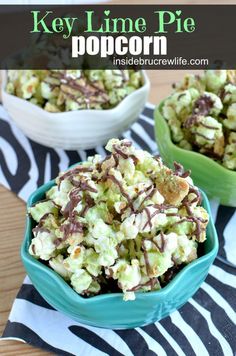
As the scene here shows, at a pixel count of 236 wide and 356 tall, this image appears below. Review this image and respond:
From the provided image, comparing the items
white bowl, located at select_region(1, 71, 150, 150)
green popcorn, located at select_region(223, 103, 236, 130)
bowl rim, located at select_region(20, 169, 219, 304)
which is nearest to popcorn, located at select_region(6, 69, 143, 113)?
white bowl, located at select_region(1, 71, 150, 150)

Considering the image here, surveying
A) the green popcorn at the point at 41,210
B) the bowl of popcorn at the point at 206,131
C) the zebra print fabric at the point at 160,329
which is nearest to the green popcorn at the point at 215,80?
the bowl of popcorn at the point at 206,131

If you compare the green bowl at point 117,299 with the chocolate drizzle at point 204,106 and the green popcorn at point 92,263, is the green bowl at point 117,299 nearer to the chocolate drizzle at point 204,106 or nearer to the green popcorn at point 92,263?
the green popcorn at point 92,263

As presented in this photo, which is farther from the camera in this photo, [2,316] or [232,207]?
[232,207]

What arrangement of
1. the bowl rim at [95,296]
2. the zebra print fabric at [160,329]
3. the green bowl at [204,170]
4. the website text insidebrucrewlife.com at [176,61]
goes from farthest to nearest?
the website text insidebrucrewlife.com at [176,61]
the green bowl at [204,170]
the zebra print fabric at [160,329]
the bowl rim at [95,296]

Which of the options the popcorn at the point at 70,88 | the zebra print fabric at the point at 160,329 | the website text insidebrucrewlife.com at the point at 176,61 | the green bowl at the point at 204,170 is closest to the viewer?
the zebra print fabric at the point at 160,329

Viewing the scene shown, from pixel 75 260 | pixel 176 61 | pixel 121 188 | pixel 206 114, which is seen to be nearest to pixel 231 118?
pixel 206 114

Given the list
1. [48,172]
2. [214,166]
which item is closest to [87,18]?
[48,172]

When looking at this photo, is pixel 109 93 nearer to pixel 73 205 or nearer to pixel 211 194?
pixel 211 194
